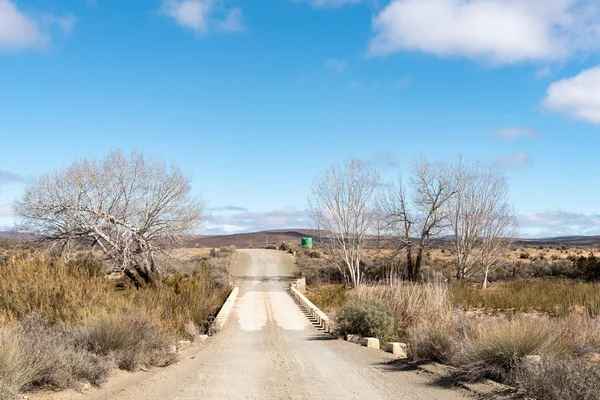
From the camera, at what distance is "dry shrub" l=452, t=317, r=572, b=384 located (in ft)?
29.5

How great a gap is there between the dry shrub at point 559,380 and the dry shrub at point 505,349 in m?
0.78

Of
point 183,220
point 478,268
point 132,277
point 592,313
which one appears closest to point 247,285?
point 183,220

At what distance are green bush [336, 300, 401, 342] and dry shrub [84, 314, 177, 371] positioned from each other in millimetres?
6063

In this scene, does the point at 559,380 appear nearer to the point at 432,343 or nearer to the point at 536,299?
the point at 432,343

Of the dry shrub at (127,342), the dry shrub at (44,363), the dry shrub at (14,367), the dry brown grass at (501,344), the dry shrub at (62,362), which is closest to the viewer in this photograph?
the dry shrub at (14,367)

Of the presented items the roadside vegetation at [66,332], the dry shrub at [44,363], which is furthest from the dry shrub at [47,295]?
the dry shrub at [44,363]

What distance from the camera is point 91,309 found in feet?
40.4

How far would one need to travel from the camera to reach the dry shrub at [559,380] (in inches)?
264

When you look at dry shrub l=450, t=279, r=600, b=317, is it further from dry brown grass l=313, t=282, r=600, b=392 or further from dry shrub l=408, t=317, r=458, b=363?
dry shrub l=408, t=317, r=458, b=363

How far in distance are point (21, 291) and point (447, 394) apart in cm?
951

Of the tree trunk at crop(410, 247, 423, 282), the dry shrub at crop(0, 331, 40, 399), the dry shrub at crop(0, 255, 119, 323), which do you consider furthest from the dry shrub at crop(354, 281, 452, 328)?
the tree trunk at crop(410, 247, 423, 282)

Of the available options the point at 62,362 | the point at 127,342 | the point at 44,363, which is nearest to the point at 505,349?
the point at 127,342

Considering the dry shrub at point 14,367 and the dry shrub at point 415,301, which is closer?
the dry shrub at point 14,367

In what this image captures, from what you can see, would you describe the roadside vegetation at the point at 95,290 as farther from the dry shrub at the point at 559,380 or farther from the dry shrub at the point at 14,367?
the dry shrub at the point at 559,380
